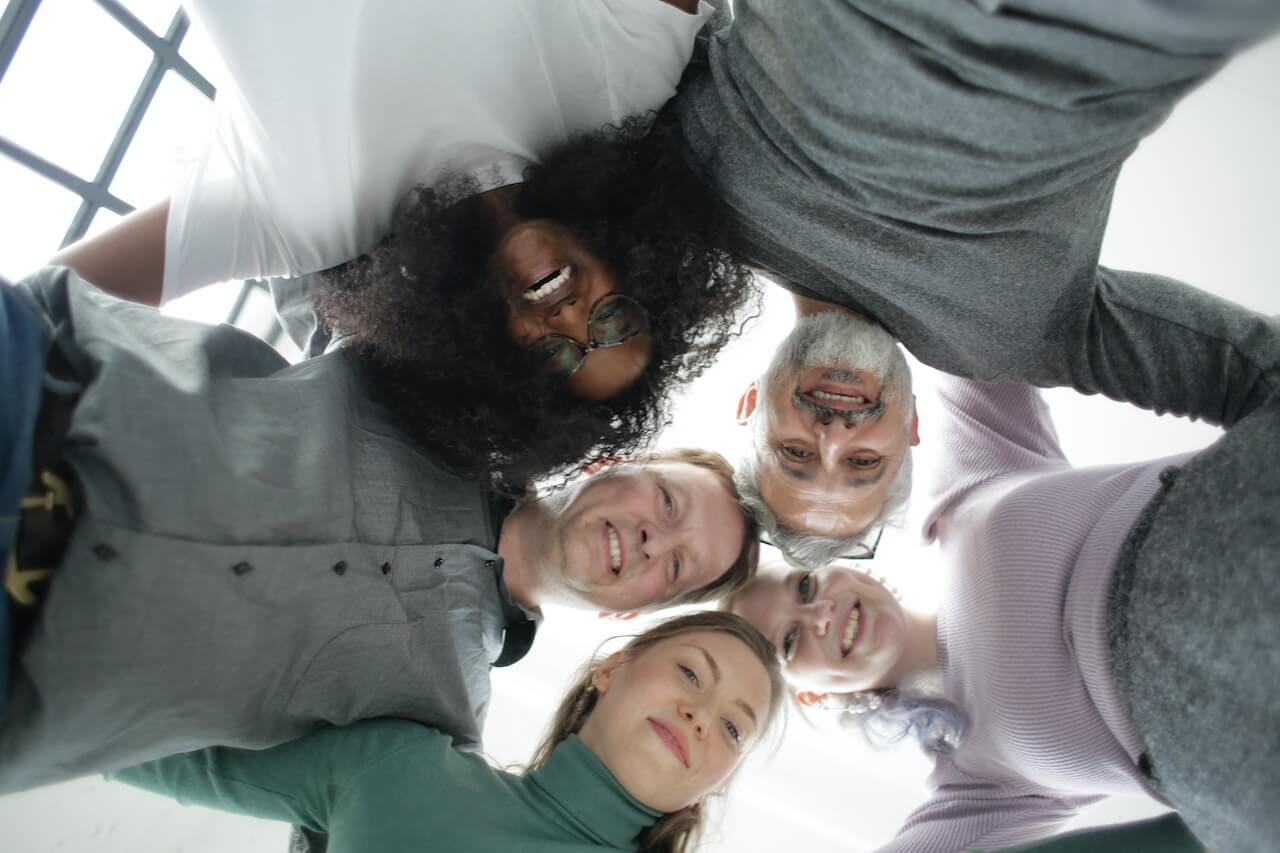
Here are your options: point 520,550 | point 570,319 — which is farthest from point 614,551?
point 570,319

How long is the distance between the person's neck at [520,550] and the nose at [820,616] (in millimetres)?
545

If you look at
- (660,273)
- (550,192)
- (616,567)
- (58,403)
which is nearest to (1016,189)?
(660,273)

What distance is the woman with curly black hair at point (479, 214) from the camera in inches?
40.8

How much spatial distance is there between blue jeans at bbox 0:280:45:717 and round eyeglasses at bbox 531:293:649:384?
604mm

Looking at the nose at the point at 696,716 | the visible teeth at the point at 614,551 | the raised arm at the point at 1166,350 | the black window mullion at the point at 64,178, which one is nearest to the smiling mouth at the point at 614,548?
the visible teeth at the point at 614,551

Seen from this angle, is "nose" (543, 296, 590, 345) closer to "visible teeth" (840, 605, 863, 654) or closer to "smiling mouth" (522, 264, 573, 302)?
"smiling mouth" (522, 264, 573, 302)

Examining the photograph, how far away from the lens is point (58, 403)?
0.83m

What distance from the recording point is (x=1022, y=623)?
1201mm

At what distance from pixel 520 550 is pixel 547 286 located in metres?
0.48

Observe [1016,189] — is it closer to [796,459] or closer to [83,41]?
[796,459]

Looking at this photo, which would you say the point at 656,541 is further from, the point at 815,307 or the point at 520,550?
the point at 815,307

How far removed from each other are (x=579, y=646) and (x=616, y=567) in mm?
1355

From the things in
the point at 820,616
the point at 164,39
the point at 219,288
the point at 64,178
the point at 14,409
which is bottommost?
the point at 820,616

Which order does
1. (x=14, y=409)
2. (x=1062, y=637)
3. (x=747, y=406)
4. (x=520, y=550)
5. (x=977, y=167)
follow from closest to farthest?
(x=14, y=409)
(x=977, y=167)
(x=1062, y=637)
(x=520, y=550)
(x=747, y=406)
